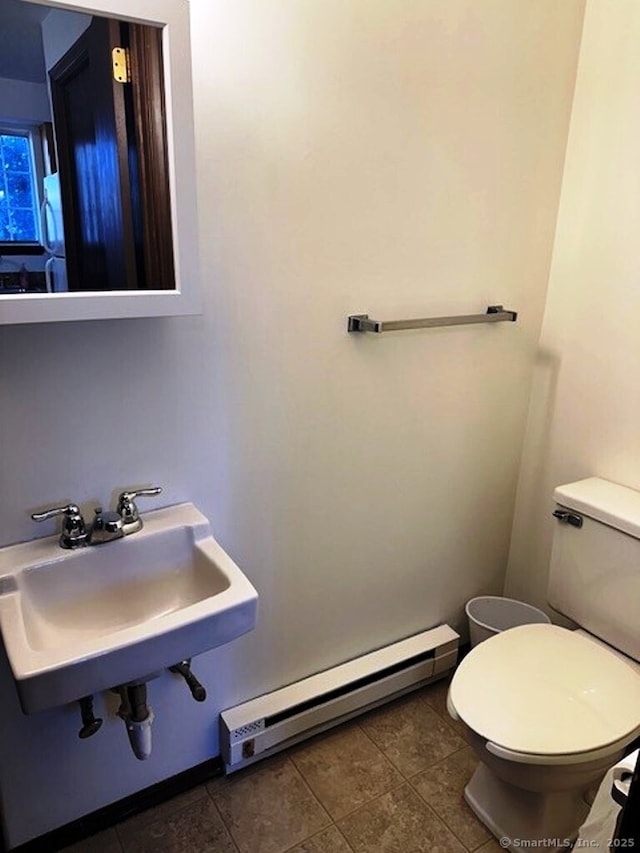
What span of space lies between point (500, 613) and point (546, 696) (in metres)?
0.71

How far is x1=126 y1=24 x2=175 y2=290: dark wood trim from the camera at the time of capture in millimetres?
1056

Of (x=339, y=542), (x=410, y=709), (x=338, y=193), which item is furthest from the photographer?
(x=410, y=709)

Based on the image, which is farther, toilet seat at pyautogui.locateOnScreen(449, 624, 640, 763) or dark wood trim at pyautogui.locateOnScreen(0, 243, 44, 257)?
toilet seat at pyautogui.locateOnScreen(449, 624, 640, 763)

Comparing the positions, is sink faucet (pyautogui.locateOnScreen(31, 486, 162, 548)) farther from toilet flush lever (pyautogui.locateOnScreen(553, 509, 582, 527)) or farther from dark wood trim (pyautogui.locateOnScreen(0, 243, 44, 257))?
toilet flush lever (pyautogui.locateOnScreen(553, 509, 582, 527))

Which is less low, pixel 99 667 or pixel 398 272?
pixel 398 272

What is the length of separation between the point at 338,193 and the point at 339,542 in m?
0.95

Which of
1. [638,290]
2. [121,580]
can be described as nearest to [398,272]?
[638,290]

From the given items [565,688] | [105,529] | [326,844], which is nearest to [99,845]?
[326,844]

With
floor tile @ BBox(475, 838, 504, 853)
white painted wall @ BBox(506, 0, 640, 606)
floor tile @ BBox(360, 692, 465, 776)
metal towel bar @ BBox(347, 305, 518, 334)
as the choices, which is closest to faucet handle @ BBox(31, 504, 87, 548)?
metal towel bar @ BBox(347, 305, 518, 334)

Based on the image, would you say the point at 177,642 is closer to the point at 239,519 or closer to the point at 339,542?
the point at 239,519

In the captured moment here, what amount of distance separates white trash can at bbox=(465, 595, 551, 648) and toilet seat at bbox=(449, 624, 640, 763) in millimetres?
441

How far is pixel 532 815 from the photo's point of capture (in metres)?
1.48

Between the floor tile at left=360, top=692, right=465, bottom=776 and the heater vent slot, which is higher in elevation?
the heater vent slot

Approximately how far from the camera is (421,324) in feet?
5.27
